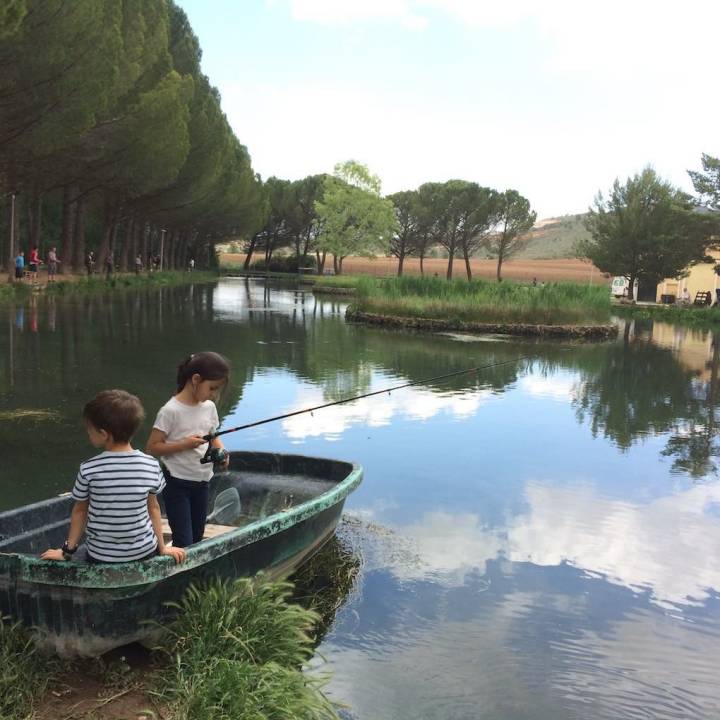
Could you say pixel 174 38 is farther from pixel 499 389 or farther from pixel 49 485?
pixel 49 485

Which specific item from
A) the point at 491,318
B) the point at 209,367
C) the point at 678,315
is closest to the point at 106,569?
the point at 209,367

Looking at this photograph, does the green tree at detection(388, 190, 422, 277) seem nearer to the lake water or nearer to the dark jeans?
the lake water

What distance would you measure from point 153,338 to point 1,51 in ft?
30.9

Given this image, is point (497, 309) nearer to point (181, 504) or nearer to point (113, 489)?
point (181, 504)

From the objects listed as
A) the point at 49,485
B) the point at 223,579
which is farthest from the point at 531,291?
the point at 223,579

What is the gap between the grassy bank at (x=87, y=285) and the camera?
87.7 ft

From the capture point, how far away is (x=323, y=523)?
511 centimetres

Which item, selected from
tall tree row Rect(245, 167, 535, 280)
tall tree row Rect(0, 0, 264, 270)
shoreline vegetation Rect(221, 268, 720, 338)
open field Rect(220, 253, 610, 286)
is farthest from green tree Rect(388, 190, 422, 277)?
shoreline vegetation Rect(221, 268, 720, 338)

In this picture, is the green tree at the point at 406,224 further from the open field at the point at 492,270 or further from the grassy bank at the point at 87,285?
the grassy bank at the point at 87,285

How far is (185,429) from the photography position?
14.1 ft

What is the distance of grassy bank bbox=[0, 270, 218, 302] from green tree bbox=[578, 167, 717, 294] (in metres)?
27.4

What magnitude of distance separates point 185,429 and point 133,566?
100cm

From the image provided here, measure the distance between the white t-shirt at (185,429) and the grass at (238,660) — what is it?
676 millimetres

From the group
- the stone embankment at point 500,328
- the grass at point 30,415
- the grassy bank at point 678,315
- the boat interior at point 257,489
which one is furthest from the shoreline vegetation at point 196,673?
the grassy bank at point 678,315
